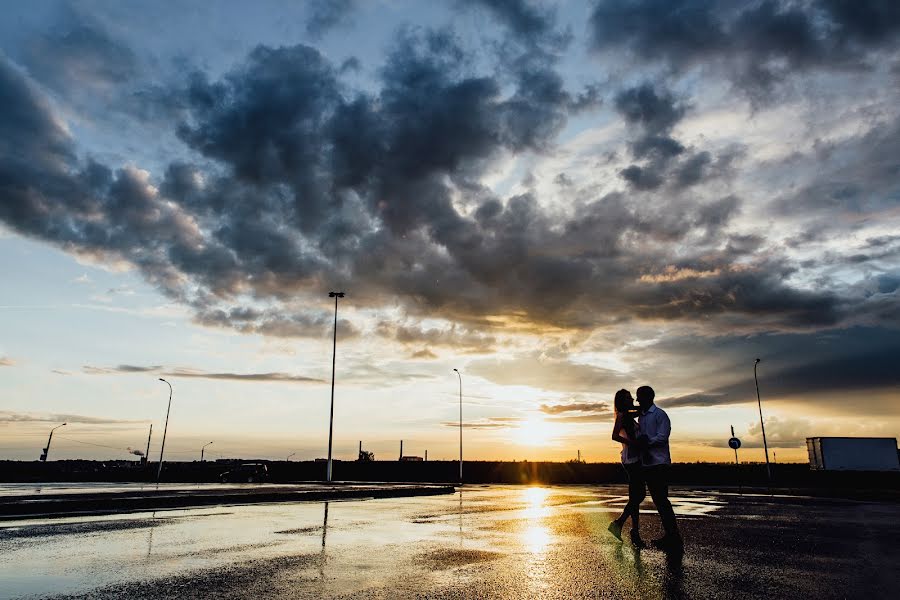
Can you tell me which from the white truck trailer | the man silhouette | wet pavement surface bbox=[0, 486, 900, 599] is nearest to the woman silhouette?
the man silhouette

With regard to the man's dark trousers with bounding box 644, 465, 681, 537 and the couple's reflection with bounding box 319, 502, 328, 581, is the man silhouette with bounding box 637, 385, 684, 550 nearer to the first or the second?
the man's dark trousers with bounding box 644, 465, 681, 537

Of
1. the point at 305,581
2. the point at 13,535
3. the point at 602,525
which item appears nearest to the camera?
the point at 305,581

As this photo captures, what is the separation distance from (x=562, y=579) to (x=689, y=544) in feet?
9.93

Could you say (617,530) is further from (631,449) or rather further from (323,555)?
(323,555)

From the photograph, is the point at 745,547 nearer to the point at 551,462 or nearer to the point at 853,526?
the point at 853,526

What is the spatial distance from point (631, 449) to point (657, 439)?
0.42 metres

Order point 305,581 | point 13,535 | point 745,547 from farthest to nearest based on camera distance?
point 13,535 → point 745,547 → point 305,581

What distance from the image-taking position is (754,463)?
187 feet

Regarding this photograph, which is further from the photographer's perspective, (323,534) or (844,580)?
(323,534)

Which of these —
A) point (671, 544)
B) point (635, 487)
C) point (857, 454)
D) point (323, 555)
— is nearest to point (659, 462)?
point (635, 487)

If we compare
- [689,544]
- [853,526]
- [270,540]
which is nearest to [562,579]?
[689,544]

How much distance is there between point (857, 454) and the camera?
1569 inches

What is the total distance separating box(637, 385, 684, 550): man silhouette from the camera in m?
6.65

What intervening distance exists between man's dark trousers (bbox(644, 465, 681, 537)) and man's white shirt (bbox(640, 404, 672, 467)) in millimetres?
81
